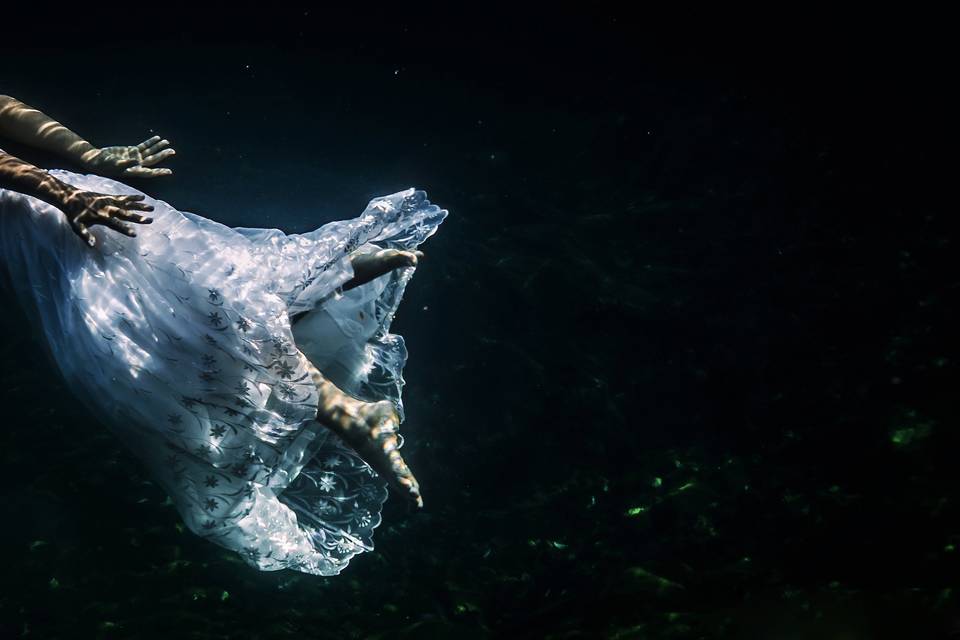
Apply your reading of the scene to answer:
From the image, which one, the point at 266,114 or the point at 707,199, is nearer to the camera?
the point at 707,199

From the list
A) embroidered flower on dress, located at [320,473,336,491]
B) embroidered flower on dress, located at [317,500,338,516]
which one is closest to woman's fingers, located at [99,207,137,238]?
embroidered flower on dress, located at [320,473,336,491]

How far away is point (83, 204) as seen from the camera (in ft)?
9.09

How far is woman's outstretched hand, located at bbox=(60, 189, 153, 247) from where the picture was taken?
275 centimetres

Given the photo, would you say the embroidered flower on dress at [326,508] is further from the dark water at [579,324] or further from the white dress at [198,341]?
the dark water at [579,324]

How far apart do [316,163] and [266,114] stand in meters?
0.84

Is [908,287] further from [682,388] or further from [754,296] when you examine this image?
[682,388]

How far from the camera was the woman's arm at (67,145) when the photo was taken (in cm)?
342

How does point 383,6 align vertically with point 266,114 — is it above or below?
above

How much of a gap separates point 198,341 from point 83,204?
0.76 meters

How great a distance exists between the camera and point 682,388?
210 inches

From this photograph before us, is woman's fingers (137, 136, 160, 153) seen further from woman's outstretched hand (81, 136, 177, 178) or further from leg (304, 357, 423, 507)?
leg (304, 357, 423, 507)

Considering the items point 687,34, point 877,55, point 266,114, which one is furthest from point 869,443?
point 266,114

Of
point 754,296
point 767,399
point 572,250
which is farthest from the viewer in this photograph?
point 572,250

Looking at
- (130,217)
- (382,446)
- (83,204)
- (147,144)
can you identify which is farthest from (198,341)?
(147,144)
